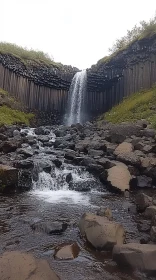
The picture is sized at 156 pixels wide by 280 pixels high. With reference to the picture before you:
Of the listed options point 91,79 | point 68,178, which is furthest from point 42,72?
point 68,178

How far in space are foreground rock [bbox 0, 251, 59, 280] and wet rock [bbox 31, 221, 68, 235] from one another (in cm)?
134

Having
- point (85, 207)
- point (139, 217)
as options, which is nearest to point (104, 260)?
point (139, 217)

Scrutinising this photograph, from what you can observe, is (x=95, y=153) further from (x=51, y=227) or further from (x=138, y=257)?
(x=138, y=257)

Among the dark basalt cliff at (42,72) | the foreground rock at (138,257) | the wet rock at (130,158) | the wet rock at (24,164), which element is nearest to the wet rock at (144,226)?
the foreground rock at (138,257)

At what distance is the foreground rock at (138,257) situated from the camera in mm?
3795

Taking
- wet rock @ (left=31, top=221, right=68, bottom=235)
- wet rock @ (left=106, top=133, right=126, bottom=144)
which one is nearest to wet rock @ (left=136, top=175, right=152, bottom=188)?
wet rock @ (left=106, top=133, right=126, bottom=144)

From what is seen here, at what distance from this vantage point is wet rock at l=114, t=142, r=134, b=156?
11.0m

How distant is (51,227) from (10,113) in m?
18.2

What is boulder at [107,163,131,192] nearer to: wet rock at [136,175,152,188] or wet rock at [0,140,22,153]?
wet rock at [136,175,152,188]

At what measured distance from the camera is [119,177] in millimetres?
9164

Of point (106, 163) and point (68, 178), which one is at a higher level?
point (106, 163)

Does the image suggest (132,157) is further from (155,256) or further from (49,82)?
(49,82)

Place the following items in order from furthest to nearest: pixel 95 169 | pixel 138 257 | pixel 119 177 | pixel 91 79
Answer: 1. pixel 91 79
2. pixel 95 169
3. pixel 119 177
4. pixel 138 257

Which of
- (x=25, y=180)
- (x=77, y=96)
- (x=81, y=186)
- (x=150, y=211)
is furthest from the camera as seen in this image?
(x=77, y=96)
